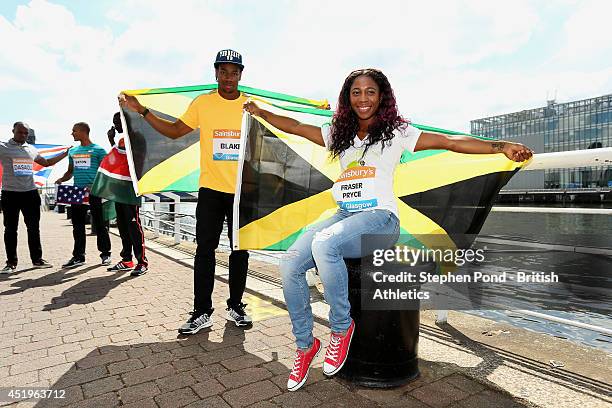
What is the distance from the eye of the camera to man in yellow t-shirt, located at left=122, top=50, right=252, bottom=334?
11.8 feet

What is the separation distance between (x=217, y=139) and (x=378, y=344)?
220 centimetres

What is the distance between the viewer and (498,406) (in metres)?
2.28

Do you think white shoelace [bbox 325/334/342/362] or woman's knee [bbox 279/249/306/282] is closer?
white shoelace [bbox 325/334/342/362]

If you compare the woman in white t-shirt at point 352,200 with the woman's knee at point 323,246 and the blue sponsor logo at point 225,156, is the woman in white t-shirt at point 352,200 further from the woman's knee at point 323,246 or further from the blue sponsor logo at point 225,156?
the blue sponsor logo at point 225,156

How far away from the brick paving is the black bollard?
75 millimetres

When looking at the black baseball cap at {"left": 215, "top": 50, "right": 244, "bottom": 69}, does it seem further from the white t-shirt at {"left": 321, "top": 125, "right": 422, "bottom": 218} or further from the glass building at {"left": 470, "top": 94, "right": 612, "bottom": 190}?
the glass building at {"left": 470, "top": 94, "right": 612, "bottom": 190}

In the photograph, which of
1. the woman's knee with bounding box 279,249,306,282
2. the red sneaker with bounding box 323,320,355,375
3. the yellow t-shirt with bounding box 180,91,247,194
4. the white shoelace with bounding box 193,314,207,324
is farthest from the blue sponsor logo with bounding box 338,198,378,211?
the white shoelace with bounding box 193,314,207,324

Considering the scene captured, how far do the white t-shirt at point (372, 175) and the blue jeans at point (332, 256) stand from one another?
2.9 inches

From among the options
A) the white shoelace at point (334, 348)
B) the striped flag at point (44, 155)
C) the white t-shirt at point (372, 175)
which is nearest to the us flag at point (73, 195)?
the striped flag at point (44, 155)

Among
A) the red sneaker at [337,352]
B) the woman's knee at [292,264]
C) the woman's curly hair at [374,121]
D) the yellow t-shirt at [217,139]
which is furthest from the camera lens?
the yellow t-shirt at [217,139]

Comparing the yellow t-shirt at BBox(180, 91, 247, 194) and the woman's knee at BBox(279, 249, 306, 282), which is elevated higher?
the yellow t-shirt at BBox(180, 91, 247, 194)

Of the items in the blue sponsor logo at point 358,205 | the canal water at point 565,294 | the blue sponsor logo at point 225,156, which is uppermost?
the blue sponsor logo at point 225,156

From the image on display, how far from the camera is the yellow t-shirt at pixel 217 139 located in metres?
3.64

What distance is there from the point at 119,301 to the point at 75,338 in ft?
3.85
